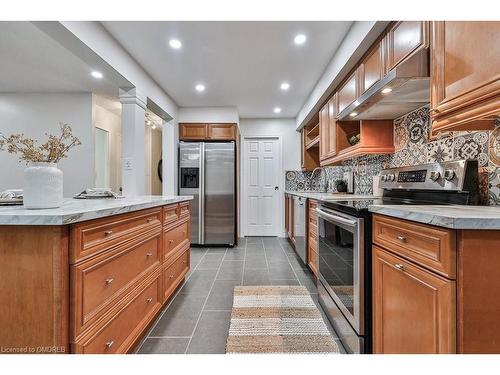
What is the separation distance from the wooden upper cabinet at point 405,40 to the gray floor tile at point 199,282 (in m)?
2.46

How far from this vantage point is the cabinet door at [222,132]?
14.3 ft

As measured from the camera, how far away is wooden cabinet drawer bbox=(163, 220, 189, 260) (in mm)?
2104

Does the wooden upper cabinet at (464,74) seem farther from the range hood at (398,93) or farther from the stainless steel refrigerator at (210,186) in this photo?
the stainless steel refrigerator at (210,186)

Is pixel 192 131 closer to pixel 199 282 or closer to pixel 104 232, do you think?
pixel 199 282

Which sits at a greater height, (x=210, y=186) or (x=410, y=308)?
(x=210, y=186)

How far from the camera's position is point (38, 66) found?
3.03 meters

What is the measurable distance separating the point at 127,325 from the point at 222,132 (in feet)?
11.3

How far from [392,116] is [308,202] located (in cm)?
126

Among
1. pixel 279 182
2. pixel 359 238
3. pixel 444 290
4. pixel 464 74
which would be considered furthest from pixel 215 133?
pixel 444 290

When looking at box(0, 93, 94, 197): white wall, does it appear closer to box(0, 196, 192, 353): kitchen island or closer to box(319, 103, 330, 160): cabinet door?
box(0, 196, 192, 353): kitchen island

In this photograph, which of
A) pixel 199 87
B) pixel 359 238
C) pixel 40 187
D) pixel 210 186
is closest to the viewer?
pixel 40 187

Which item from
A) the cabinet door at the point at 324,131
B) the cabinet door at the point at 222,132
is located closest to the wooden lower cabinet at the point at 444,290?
the cabinet door at the point at 324,131
